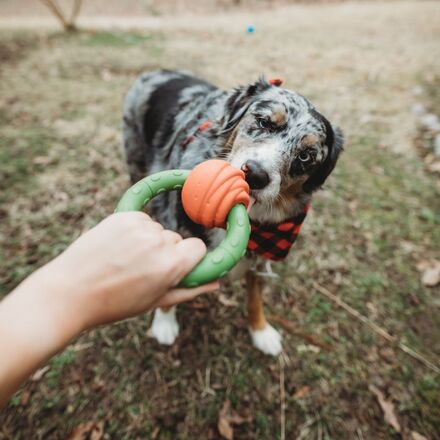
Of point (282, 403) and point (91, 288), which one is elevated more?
point (91, 288)

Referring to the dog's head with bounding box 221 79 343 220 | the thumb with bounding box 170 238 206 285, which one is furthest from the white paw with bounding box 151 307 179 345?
the thumb with bounding box 170 238 206 285

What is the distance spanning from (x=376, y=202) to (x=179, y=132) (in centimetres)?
261

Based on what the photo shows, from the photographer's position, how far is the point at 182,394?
2314 millimetres

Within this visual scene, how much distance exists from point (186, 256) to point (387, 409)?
7.63 feet

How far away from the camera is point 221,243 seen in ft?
3.94

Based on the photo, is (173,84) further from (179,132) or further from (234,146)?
(234,146)

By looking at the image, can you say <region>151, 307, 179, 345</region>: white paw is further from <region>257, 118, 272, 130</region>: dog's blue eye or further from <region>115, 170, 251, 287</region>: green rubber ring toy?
<region>257, 118, 272, 130</region>: dog's blue eye

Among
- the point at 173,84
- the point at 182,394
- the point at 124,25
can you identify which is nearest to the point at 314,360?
the point at 182,394

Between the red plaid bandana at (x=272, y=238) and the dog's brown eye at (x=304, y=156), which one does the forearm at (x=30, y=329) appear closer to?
the red plaid bandana at (x=272, y=238)

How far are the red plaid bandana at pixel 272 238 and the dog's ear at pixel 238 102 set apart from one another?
0.73m

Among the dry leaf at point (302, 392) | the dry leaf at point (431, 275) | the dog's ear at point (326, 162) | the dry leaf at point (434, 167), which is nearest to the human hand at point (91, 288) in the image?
the dog's ear at point (326, 162)

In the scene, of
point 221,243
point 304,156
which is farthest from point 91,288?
point 304,156

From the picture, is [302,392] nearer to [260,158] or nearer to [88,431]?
[88,431]

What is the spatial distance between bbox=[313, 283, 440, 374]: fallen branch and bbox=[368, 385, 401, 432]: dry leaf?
478 millimetres
